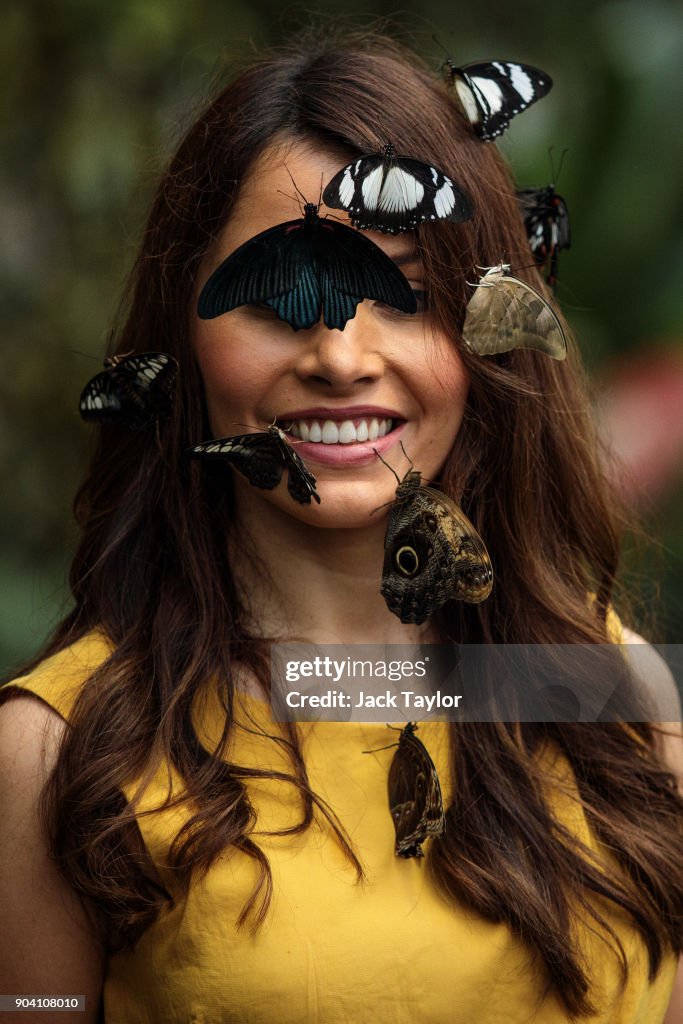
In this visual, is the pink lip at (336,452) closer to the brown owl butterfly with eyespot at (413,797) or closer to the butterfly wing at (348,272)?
the butterfly wing at (348,272)

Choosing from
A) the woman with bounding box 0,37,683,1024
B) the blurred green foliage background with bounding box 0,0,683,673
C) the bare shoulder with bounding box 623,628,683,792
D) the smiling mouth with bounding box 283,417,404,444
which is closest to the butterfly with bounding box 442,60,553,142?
the woman with bounding box 0,37,683,1024

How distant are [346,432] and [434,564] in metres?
0.17

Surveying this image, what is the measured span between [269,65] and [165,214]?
0.69ft

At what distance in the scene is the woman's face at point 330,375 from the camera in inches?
45.7

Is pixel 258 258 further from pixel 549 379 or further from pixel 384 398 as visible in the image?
pixel 549 379

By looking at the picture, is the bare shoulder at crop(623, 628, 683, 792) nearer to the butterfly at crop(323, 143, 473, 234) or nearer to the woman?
the woman

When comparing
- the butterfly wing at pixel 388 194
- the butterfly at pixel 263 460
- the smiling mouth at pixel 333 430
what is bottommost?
the butterfly at pixel 263 460

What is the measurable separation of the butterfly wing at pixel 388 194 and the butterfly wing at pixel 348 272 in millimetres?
21

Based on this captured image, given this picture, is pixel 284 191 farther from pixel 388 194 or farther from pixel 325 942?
pixel 325 942

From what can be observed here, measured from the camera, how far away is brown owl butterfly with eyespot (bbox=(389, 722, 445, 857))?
3.81ft

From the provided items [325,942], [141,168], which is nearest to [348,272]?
[325,942]

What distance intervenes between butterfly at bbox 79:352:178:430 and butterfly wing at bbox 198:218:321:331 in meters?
0.15

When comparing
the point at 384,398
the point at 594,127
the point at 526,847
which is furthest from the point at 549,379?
the point at 594,127

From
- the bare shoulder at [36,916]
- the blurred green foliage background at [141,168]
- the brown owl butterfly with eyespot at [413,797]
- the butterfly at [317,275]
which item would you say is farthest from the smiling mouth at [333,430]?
the blurred green foliage background at [141,168]
